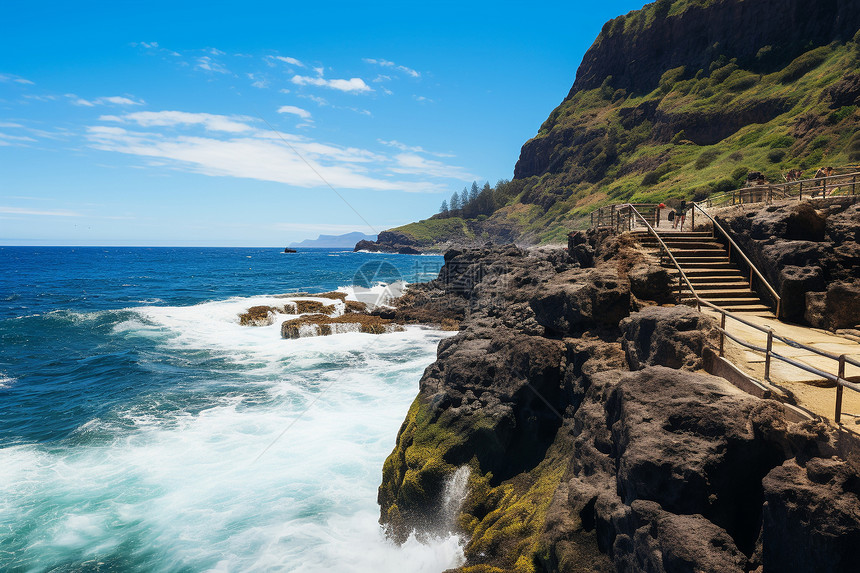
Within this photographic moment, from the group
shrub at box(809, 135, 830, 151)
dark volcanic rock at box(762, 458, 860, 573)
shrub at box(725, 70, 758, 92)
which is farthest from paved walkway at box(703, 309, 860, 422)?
shrub at box(725, 70, 758, 92)

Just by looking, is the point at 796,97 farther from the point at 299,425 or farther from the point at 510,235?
the point at 299,425

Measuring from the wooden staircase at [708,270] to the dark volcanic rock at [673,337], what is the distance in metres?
3.07

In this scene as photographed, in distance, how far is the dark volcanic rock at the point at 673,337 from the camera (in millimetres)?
A: 6656

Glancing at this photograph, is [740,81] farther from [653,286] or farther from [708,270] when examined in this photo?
[653,286]

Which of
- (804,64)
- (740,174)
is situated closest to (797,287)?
(740,174)

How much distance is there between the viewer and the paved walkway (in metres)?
5.04

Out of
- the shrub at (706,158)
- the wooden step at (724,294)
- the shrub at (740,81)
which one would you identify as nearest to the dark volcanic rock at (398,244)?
the shrub at (740,81)

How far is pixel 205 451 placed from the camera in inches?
504

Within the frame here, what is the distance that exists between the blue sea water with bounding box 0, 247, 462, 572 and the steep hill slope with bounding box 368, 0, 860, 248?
107 ft

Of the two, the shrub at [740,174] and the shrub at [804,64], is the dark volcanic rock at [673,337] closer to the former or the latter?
the shrub at [740,174]

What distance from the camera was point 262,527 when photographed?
379 inches

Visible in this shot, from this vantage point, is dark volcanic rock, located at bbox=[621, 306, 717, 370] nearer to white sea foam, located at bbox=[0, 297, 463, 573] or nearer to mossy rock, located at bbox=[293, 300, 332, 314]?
white sea foam, located at bbox=[0, 297, 463, 573]

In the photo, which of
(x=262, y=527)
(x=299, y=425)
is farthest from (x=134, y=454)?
(x=262, y=527)

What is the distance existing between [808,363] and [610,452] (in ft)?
9.79
